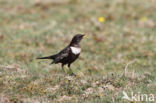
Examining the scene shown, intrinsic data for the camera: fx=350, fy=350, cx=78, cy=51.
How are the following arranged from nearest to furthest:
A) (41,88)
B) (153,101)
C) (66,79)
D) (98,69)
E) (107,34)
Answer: (153,101) → (41,88) → (66,79) → (98,69) → (107,34)

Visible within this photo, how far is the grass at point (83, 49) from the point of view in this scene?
21.8 feet

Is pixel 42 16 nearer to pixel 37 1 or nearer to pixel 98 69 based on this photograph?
pixel 37 1

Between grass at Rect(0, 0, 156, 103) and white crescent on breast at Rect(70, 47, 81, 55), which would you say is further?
white crescent on breast at Rect(70, 47, 81, 55)

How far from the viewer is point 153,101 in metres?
5.89

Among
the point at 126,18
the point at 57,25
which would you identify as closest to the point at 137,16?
the point at 126,18

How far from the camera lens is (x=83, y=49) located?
1374 cm

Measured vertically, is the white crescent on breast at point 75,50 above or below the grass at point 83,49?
above

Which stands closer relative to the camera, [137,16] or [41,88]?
[41,88]

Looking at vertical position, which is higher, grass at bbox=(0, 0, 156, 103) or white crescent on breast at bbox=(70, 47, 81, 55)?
white crescent on breast at bbox=(70, 47, 81, 55)

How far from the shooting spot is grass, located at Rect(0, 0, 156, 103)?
663 cm

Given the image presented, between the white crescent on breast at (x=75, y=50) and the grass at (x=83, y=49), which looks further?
the white crescent on breast at (x=75, y=50)

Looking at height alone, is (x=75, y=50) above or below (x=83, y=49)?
above

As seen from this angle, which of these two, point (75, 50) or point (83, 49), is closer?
point (75, 50)

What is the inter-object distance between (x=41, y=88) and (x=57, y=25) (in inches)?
400
